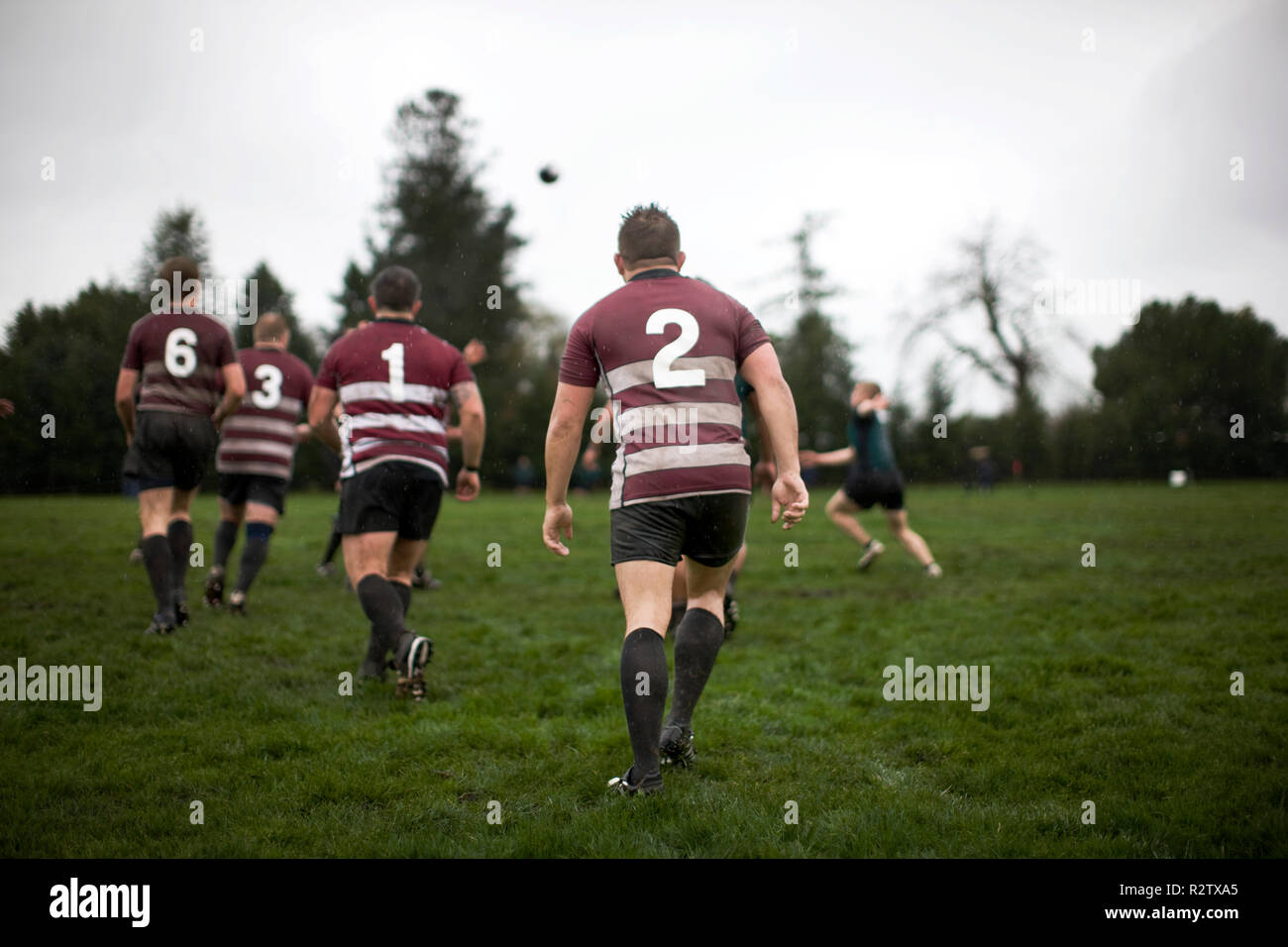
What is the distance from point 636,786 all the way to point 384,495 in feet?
7.33

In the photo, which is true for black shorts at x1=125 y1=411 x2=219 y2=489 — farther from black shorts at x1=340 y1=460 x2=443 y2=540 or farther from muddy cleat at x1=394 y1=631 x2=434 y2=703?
muddy cleat at x1=394 y1=631 x2=434 y2=703

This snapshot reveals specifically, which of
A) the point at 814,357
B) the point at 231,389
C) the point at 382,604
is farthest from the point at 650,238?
the point at 814,357

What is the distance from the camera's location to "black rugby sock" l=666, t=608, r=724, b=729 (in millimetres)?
3494

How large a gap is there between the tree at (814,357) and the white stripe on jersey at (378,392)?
37.1 m

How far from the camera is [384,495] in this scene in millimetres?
4699

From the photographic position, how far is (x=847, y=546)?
12.1m

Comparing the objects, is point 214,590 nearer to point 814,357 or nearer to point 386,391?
point 386,391

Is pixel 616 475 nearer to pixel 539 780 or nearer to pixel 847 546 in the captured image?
pixel 539 780

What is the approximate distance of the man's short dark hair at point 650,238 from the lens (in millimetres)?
3375

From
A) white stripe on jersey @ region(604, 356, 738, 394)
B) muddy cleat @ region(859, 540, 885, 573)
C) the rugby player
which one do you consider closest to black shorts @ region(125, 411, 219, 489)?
white stripe on jersey @ region(604, 356, 738, 394)

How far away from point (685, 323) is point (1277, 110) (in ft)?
25.6

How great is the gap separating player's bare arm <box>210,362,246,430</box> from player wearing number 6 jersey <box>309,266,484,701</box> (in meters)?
1.36

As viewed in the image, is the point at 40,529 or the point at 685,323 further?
the point at 40,529
